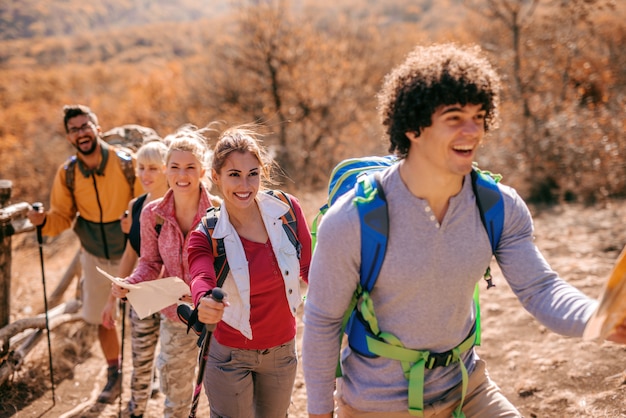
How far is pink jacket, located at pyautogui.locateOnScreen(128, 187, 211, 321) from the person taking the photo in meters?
3.38

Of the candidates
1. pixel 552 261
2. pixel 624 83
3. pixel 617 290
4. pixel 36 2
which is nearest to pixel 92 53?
pixel 36 2

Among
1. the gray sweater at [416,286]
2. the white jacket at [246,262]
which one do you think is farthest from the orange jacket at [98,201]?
the gray sweater at [416,286]

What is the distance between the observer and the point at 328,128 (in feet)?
43.2

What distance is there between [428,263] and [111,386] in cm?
376

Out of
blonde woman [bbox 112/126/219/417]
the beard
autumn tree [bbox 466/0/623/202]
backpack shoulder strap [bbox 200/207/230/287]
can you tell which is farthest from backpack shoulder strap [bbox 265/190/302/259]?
autumn tree [bbox 466/0/623/202]

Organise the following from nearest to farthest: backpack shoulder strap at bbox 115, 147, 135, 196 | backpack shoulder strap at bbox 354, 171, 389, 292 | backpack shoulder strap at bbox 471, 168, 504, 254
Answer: backpack shoulder strap at bbox 354, 171, 389, 292 → backpack shoulder strap at bbox 471, 168, 504, 254 → backpack shoulder strap at bbox 115, 147, 135, 196

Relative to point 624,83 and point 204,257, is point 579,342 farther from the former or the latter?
point 624,83

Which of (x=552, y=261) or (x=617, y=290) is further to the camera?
(x=552, y=261)

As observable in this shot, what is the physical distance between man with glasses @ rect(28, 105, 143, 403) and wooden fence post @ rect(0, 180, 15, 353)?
0.33 m

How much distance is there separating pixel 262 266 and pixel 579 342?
2.74 m

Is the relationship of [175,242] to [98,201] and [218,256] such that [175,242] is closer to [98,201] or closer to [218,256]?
[218,256]

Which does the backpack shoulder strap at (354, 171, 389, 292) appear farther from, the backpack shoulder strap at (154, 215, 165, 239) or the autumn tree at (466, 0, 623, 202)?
the autumn tree at (466, 0, 623, 202)

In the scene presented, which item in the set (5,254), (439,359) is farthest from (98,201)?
(439,359)

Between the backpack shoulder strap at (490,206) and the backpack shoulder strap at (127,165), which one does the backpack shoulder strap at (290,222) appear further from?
the backpack shoulder strap at (127,165)
